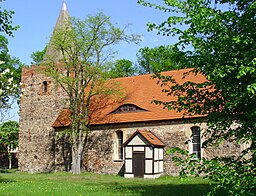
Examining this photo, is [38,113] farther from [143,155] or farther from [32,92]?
[143,155]

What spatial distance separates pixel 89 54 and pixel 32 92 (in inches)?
340

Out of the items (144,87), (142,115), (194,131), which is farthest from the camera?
(144,87)

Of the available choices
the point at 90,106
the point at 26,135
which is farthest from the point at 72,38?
the point at 26,135

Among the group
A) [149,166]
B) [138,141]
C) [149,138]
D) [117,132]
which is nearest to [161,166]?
[149,166]

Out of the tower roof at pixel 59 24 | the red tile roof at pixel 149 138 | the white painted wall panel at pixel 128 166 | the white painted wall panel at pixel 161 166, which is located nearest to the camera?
the red tile roof at pixel 149 138

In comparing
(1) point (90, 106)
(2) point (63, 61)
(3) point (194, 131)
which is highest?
(2) point (63, 61)

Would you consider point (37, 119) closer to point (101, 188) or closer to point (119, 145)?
point (119, 145)

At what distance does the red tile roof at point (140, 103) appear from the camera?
2647cm

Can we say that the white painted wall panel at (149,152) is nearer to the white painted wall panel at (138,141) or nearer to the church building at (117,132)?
the church building at (117,132)

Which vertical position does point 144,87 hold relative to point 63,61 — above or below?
below

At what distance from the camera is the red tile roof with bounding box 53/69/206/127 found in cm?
2647

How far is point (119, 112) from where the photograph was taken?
93.8ft

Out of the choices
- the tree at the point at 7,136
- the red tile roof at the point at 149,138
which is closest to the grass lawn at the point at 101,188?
the red tile roof at the point at 149,138

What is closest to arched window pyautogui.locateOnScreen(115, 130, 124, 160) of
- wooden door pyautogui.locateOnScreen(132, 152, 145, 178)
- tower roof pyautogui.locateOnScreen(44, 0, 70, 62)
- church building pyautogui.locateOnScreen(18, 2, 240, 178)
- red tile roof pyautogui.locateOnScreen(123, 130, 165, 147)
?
church building pyautogui.locateOnScreen(18, 2, 240, 178)
